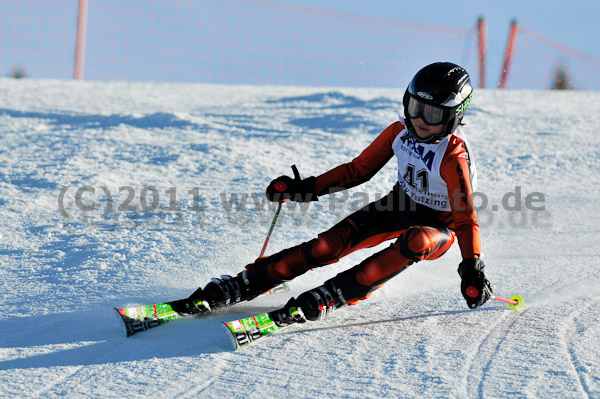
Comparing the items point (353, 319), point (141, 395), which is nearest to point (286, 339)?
point (353, 319)

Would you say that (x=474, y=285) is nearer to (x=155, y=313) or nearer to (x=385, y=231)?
(x=385, y=231)

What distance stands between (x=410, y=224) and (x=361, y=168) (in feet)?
1.37

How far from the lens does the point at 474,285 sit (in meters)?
2.54

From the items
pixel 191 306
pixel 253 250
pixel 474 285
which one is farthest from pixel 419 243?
pixel 253 250

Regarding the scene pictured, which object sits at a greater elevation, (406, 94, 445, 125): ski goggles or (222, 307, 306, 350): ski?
(406, 94, 445, 125): ski goggles

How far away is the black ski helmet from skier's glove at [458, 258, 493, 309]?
0.63 m

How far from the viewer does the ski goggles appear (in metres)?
2.82

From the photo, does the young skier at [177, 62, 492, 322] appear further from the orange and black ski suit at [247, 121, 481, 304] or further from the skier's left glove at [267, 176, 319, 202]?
the skier's left glove at [267, 176, 319, 202]

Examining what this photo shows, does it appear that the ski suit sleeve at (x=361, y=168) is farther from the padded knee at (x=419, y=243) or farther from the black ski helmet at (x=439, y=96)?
the padded knee at (x=419, y=243)

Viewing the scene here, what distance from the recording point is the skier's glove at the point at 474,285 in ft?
8.34

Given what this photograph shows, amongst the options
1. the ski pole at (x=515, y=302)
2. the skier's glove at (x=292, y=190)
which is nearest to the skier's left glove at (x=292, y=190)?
the skier's glove at (x=292, y=190)

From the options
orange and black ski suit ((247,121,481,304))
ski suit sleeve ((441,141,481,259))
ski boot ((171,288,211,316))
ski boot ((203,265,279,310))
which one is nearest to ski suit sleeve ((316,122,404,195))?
orange and black ski suit ((247,121,481,304))

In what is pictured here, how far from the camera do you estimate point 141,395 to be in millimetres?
2174

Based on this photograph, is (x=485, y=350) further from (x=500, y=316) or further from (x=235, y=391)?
(x=235, y=391)
